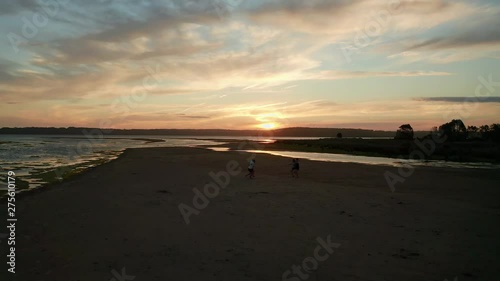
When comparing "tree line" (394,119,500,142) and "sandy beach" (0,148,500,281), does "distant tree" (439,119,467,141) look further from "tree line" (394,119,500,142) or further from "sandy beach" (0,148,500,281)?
"sandy beach" (0,148,500,281)

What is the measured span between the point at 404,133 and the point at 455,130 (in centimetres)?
2161

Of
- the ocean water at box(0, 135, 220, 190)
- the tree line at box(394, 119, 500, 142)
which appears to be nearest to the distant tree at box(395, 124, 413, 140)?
the tree line at box(394, 119, 500, 142)

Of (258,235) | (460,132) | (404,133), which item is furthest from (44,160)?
(404,133)

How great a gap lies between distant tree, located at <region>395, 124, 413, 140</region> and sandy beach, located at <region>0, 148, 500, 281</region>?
107652 millimetres

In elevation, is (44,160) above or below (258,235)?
below

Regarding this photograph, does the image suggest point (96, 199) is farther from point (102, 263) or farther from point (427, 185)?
point (427, 185)

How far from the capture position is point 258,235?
11.2m

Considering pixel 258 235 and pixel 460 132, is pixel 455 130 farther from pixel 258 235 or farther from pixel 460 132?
pixel 258 235

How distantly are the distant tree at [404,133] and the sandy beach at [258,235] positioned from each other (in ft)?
353

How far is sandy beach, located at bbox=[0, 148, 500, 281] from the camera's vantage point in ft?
28.0

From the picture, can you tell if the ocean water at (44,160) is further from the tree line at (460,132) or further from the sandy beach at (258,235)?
the tree line at (460,132)

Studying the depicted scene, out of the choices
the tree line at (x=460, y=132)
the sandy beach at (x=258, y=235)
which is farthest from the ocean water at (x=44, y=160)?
the tree line at (x=460, y=132)

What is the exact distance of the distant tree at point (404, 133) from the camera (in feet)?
393

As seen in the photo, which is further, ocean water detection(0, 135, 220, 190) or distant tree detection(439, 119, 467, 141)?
distant tree detection(439, 119, 467, 141)
